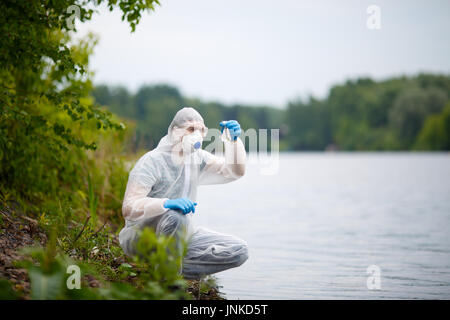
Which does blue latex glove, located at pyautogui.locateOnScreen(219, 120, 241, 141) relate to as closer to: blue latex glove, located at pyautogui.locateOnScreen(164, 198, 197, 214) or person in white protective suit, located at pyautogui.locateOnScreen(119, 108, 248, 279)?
person in white protective suit, located at pyautogui.locateOnScreen(119, 108, 248, 279)

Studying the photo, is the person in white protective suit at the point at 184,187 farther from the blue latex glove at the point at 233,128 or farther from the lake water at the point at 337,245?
the lake water at the point at 337,245

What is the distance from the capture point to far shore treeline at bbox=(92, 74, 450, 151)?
6569cm

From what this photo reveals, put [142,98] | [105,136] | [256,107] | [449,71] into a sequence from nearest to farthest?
[105,136] < [142,98] < [256,107] < [449,71]

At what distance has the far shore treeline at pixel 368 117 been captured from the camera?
65.7 m

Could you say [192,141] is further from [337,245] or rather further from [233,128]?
[337,245]

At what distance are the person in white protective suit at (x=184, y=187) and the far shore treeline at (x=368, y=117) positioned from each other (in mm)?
40625

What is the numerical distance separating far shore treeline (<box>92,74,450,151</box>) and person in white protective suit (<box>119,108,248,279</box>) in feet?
133

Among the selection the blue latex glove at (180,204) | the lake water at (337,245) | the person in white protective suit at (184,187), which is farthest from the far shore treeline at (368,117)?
the blue latex glove at (180,204)

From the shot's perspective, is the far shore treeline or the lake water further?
the far shore treeline

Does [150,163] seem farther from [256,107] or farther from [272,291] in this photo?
[256,107]

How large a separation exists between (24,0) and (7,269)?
2493 millimetres

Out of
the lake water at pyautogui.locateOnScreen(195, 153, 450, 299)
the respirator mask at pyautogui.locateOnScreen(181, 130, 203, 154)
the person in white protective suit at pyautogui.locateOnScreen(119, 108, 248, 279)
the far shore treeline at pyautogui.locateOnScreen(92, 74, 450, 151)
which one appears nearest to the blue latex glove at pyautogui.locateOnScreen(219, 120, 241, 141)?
the person in white protective suit at pyautogui.locateOnScreen(119, 108, 248, 279)
